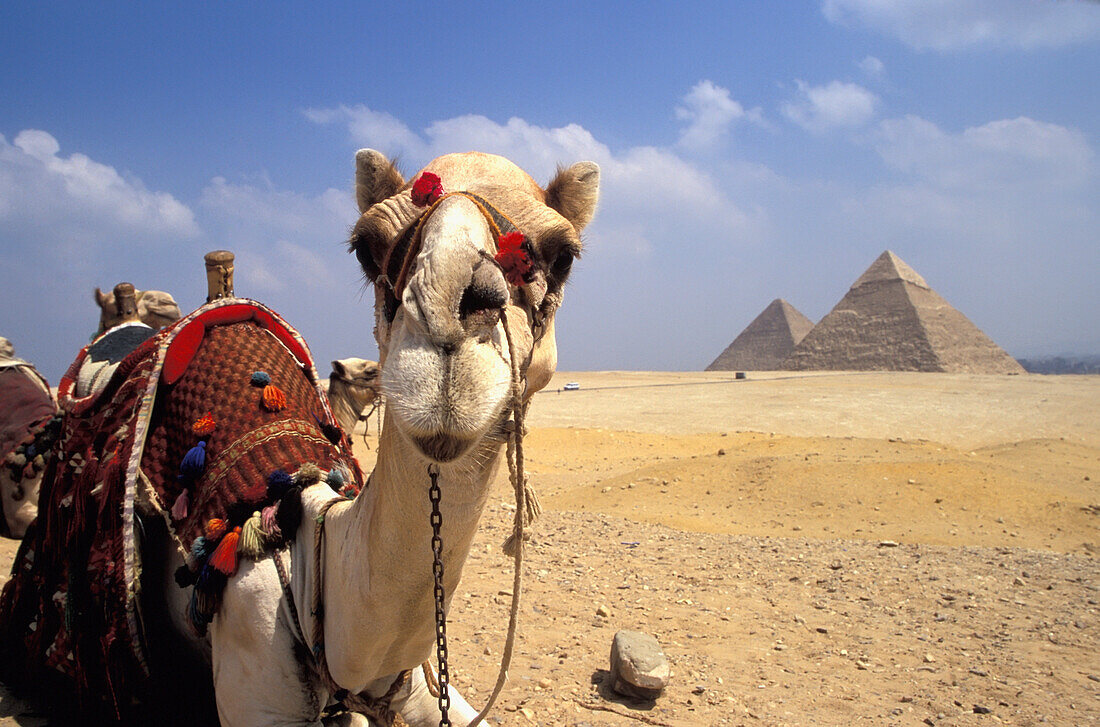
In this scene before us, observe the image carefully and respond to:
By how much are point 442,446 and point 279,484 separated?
51.7 inches

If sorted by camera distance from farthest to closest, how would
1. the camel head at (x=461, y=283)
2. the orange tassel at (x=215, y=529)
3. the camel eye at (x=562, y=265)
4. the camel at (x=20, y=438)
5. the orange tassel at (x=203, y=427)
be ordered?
the camel at (x=20, y=438), the orange tassel at (x=203, y=427), the orange tassel at (x=215, y=529), the camel eye at (x=562, y=265), the camel head at (x=461, y=283)

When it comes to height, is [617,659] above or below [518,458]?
below

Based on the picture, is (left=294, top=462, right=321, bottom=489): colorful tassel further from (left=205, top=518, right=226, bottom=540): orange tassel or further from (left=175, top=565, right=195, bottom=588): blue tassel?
(left=175, top=565, right=195, bottom=588): blue tassel

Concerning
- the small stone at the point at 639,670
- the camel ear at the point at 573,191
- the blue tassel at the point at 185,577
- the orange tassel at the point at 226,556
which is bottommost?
the small stone at the point at 639,670

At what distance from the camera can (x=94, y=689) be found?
272cm

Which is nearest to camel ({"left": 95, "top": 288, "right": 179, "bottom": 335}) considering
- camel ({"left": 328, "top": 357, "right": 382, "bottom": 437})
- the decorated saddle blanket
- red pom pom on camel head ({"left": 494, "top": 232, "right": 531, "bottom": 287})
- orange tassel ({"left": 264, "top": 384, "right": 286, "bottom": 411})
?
camel ({"left": 328, "top": 357, "right": 382, "bottom": 437})

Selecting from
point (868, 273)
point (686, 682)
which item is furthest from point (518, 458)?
point (868, 273)

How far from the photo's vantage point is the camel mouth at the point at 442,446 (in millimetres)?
1388

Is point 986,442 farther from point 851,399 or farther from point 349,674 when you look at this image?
point 349,674

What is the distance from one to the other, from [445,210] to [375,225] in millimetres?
319

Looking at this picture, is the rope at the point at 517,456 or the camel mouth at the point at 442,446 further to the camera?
the rope at the point at 517,456

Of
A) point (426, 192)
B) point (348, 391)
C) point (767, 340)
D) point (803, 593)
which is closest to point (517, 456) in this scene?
point (426, 192)

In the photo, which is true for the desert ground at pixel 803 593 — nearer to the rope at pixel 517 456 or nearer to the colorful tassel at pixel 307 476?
the colorful tassel at pixel 307 476

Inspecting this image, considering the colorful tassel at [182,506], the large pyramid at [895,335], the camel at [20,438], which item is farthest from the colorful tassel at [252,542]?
the large pyramid at [895,335]
